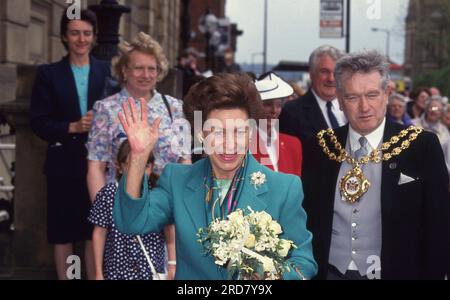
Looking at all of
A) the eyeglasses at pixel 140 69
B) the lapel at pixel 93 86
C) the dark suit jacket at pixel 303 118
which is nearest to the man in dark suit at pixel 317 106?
the dark suit jacket at pixel 303 118

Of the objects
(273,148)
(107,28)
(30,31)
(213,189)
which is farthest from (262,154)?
(30,31)

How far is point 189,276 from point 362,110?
1.54 metres

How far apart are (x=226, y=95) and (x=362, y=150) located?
4.49ft

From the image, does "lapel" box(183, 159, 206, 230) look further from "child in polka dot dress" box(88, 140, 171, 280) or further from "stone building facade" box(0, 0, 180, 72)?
"stone building facade" box(0, 0, 180, 72)

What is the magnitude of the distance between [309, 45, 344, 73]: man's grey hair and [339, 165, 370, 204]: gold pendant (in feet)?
11.1

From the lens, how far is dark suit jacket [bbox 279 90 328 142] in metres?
7.88

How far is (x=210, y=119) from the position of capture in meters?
4.13

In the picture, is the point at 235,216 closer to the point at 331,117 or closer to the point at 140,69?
the point at 140,69

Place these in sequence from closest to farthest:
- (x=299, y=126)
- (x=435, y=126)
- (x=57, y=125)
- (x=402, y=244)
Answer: (x=402, y=244) → (x=57, y=125) → (x=299, y=126) → (x=435, y=126)

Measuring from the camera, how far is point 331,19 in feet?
87.8

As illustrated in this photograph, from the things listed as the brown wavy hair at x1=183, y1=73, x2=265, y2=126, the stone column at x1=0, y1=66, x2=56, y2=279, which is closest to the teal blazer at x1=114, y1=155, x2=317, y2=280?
the brown wavy hair at x1=183, y1=73, x2=265, y2=126

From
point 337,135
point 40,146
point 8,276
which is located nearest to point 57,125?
point 40,146

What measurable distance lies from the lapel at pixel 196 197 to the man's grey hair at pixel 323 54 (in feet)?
14.4

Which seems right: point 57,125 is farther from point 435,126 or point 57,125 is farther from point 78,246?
point 435,126
